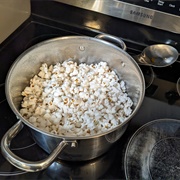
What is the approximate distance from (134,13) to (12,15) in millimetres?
348

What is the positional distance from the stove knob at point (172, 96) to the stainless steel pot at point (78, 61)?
0.32 feet

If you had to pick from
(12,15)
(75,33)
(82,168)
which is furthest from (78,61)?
(82,168)

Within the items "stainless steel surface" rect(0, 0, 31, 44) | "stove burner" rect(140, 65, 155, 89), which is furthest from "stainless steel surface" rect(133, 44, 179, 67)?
"stainless steel surface" rect(0, 0, 31, 44)

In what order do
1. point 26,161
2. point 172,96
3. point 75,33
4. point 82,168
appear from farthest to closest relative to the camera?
point 75,33
point 172,96
point 82,168
point 26,161

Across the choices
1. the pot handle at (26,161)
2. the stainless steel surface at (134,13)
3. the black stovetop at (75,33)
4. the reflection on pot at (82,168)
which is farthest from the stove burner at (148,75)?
the pot handle at (26,161)

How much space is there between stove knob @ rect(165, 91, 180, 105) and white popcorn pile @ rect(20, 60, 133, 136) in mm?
109

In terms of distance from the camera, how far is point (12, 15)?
0.81 meters

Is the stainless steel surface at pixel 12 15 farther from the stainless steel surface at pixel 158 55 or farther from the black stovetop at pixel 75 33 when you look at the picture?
the stainless steel surface at pixel 158 55

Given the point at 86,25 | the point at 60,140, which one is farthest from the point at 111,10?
the point at 60,140

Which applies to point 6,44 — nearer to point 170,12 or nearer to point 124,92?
point 124,92

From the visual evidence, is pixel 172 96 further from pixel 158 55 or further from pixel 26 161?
pixel 26 161

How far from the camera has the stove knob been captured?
760mm

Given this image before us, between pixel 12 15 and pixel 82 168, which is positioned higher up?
pixel 12 15

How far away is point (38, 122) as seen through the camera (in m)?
0.66
